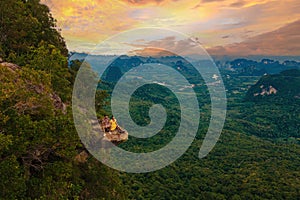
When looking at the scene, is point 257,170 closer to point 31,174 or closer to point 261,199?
point 261,199

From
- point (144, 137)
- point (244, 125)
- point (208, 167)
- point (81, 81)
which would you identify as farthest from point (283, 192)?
point (244, 125)

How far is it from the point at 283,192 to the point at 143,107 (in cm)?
9949

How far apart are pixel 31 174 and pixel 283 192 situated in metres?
57.7

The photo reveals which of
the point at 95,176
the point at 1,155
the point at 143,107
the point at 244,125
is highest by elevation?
the point at 1,155

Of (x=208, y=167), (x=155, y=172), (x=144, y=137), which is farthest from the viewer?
(x=144, y=137)

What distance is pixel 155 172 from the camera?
70562mm

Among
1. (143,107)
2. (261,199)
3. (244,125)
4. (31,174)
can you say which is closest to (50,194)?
(31,174)

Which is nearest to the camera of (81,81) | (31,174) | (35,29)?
(31,174)

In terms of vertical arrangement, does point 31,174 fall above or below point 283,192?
above

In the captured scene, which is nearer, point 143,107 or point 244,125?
point 143,107

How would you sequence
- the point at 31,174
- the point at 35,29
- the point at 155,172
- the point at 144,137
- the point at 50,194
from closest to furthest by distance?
the point at 50,194, the point at 31,174, the point at 35,29, the point at 155,172, the point at 144,137

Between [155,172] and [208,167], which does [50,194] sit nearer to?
[155,172]

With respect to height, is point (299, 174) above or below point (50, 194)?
below

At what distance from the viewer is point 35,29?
80.1ft
